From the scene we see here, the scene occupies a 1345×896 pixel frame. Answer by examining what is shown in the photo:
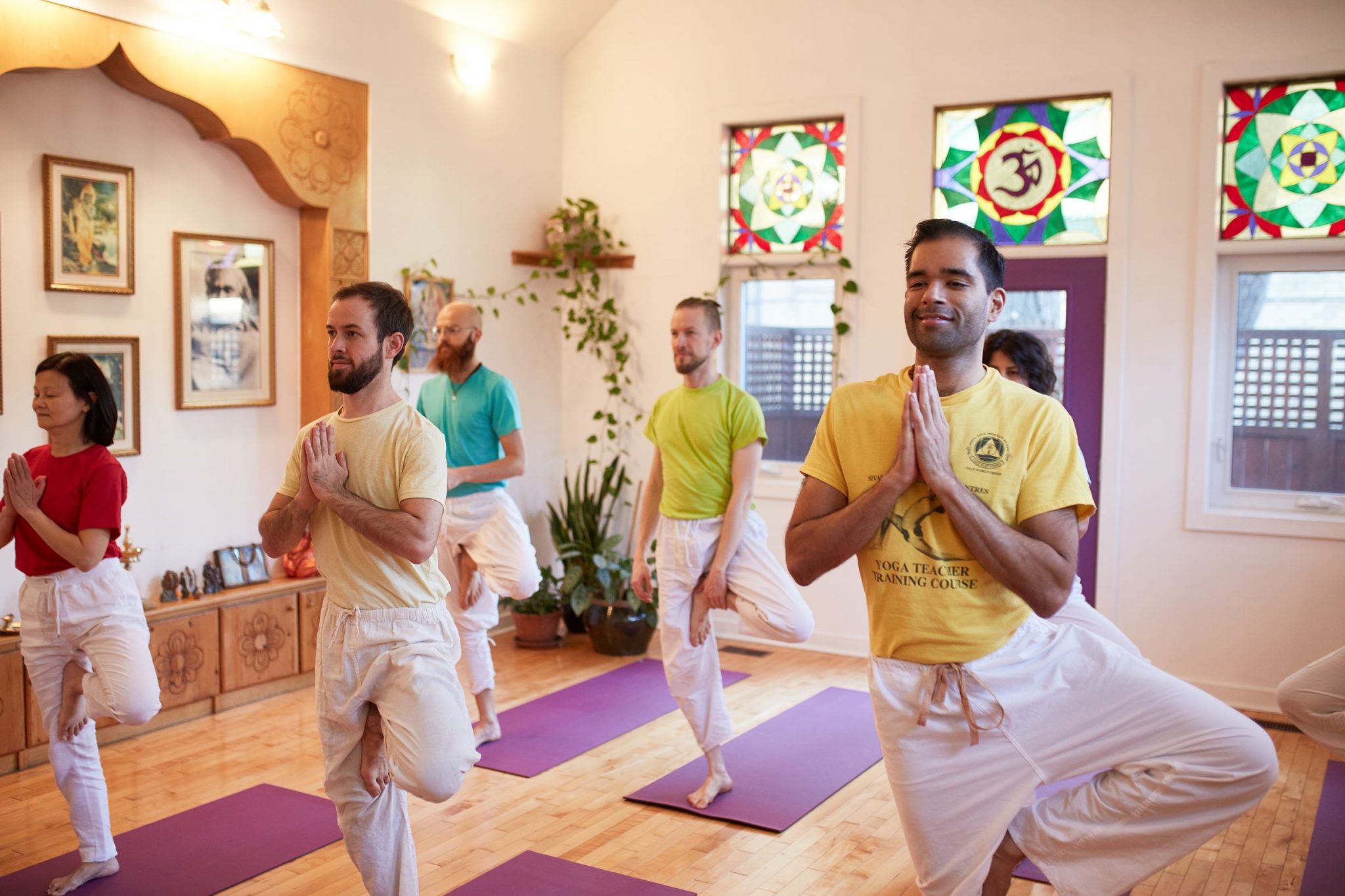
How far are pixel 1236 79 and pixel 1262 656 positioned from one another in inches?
101

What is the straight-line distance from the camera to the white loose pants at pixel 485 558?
14.8 ft

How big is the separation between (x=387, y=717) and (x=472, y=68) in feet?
14.8

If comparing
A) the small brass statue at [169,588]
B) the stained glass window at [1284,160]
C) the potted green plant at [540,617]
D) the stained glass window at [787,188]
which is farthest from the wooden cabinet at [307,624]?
the stained glass window at [1284,160]

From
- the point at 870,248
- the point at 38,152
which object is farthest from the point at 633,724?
the point at 38,152

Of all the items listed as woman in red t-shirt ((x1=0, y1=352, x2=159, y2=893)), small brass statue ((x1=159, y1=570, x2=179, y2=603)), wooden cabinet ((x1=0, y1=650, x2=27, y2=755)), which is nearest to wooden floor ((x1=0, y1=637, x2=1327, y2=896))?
wooden cabinet ((x1=0, y1=650, x2=27, y2=755))

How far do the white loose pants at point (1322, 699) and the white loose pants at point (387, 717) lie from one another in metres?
2.12

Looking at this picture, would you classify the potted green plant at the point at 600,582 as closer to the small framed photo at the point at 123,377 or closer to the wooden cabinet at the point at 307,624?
the wooden cabinet at the point at 307,624

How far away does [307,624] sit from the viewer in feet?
17.7

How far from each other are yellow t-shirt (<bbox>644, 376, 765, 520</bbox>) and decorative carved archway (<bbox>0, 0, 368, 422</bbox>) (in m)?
2.21

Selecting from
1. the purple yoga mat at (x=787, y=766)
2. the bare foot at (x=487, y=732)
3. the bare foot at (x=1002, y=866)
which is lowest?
the purple yoga mat at (x=787, y=766)

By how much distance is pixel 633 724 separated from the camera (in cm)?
495

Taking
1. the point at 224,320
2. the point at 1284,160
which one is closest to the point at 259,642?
the point at 224,320

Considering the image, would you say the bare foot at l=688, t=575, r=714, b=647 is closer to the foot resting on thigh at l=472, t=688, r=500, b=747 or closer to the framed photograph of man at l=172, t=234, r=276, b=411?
the foot resting on thigh at l=472, t=688, r=500, b=747

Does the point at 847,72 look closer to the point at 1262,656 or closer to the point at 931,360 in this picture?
the point at 1262,656
